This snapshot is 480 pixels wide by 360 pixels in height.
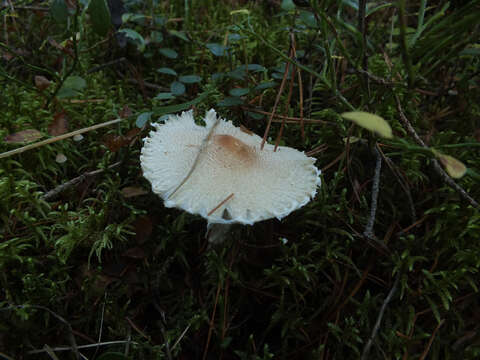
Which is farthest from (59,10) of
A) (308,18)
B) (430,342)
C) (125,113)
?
(430,342)

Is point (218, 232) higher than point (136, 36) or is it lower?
lower

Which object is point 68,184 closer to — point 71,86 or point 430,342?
point 71,86

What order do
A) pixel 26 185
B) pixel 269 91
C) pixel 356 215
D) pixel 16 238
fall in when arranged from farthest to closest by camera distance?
1. pixel 269 91
2. pixel 356 215
3. pixel 26 185
4. pixel 16 238

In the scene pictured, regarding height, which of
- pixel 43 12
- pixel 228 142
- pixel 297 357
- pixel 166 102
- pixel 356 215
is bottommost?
pixel 297 357

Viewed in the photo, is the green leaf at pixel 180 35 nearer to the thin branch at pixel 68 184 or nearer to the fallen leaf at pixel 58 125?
the fallen leaf at pixel 58 125

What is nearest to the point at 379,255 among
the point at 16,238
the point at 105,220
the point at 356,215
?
the point at 356,215

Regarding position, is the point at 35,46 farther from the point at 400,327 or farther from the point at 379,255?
the point at 400,327

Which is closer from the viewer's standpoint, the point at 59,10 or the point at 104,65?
the point at 59,10

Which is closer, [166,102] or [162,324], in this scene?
[162,324]
